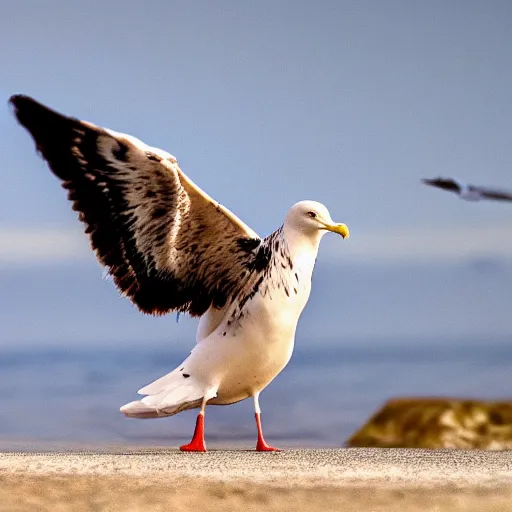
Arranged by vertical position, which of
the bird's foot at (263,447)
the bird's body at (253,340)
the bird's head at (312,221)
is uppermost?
the bird's head at (312,221)

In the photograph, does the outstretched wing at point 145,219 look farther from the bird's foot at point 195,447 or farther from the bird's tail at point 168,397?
the bird's foot at point 195,447

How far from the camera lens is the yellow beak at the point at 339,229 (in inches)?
265

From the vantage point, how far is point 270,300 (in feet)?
21.5

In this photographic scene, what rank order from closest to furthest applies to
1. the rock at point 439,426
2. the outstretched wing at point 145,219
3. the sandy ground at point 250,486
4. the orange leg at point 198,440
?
the sandy ground at point 250,486 < the outstretched wing at point 145,219 < the orange leg at point 198,440 < the rock at point 439,426

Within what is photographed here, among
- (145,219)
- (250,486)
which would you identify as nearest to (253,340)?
(145,219)

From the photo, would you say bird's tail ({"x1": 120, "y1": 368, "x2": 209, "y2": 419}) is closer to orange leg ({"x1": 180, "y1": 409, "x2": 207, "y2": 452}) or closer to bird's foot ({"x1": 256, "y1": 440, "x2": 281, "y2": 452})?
orange leg ({"x1": 180, "y1": 409, "x2": 207, "y2": 452})

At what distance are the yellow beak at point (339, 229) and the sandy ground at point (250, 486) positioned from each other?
1504 millimetres

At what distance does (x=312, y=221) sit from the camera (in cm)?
673

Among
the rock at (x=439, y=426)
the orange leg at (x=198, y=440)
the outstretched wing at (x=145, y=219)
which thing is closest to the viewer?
the outstretched wing at (x=145, y=219)

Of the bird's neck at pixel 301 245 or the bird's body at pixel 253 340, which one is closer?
the bird's body at pixel 253 340

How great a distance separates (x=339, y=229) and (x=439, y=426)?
2162mm

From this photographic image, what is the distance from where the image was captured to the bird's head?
673cm

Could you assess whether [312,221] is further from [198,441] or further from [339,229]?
[198,441]

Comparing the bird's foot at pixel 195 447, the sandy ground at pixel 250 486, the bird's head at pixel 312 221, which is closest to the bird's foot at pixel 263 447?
the bird's foot at pixel 195 447
